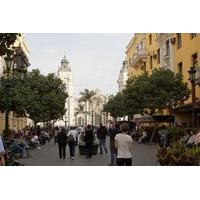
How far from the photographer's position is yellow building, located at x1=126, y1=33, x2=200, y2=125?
33.8 m

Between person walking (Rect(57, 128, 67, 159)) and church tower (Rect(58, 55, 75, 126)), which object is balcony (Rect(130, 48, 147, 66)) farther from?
church tower (Rect(58, 55, 75, 126))

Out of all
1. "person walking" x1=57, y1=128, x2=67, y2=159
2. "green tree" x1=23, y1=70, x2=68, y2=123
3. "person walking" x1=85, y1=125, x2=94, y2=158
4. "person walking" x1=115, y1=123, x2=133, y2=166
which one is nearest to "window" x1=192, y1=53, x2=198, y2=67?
"green tree" x1=23, y1=70, x2=68, y2=123

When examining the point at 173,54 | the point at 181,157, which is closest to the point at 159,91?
the point at 173,54

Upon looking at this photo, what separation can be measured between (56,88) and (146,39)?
37.1 ft

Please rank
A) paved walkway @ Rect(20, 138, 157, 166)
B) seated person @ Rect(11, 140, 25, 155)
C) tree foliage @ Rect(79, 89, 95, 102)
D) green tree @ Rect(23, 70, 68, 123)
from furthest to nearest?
tree foliage @ Rect(79, 89, 95, 102) → green tree @ Rect(23, 70, 68, 123) → seated person @ Rect(11, 140, 25, 155) → paved walkway @ Rect(20, 138, 157, 166)

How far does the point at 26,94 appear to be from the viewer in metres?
32.5

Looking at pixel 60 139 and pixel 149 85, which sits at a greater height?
pixel 149 85

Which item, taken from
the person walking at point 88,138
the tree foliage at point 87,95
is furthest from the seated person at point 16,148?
the tree foliage at point 87,95

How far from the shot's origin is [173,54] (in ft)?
131

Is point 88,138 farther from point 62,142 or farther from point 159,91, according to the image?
point 159,91

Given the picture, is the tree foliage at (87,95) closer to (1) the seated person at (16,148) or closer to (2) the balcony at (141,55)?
(2) the balcony at (141,55)
